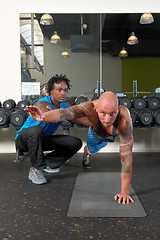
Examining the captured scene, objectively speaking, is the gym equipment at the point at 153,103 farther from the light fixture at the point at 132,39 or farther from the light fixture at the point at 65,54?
the light fixture at the point at 132,39

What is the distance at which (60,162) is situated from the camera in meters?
2.36

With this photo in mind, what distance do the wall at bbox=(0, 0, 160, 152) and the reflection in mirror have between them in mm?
92

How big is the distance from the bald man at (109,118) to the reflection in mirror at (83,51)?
177 cm

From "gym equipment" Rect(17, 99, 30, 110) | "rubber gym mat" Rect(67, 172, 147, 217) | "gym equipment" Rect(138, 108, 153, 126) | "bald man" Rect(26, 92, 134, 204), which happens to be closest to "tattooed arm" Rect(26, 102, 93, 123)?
"bald man" Rect(26, 92, 134, 204)

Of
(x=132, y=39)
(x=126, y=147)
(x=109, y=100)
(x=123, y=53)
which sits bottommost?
(x=126, y=147)

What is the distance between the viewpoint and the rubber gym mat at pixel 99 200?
156cm

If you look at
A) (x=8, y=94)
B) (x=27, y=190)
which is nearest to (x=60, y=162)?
(x=27, y=190)

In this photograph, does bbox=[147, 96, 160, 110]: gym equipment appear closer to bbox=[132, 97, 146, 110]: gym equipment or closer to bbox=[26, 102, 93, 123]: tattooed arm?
bbox=[132, 97, 146, 110]: gym equipment

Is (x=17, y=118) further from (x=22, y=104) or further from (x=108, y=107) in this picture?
(x=108, y=107)

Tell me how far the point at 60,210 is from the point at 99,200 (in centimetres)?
29

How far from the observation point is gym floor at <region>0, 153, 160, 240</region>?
1.33 m

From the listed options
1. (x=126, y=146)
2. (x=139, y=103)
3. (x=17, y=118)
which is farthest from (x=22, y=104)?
(x=126, y=146)

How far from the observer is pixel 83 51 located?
3596 millimetres
